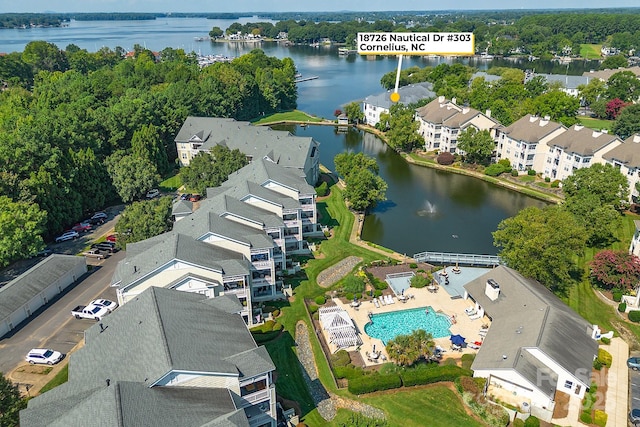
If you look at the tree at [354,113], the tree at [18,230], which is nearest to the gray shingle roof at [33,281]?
the tree at [18,230]

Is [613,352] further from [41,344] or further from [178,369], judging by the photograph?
[41,344]

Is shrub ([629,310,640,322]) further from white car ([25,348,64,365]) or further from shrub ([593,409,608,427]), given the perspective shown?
white car ([25,348,64,365])

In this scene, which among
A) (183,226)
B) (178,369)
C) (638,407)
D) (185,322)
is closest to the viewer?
(178,369)

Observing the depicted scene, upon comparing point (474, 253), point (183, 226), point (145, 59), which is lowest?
point (474, 253)

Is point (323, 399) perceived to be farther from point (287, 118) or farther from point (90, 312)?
point (287, 118)

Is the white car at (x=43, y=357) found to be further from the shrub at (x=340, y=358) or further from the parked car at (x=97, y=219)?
the parked car at (x=97, y=219)

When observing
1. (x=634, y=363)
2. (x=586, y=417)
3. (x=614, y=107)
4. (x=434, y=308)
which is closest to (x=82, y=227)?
(x=434, y=308)

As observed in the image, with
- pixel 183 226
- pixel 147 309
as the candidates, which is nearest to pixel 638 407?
pixel 147 309
